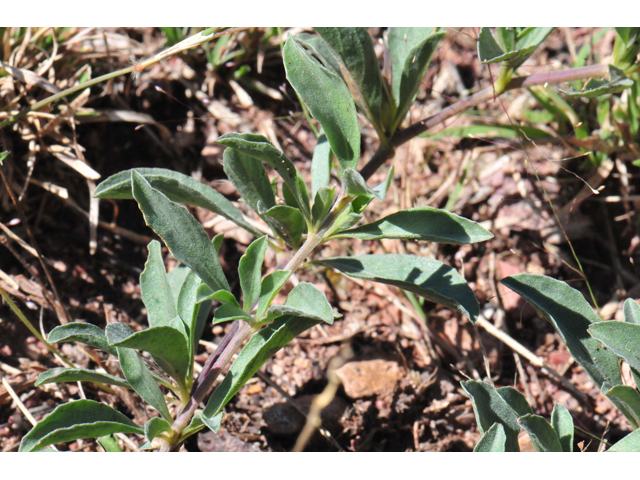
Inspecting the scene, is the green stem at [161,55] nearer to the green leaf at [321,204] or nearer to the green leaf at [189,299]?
the green leaf at [321,204]

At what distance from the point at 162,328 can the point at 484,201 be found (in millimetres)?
1926

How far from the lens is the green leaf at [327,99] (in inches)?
67.9

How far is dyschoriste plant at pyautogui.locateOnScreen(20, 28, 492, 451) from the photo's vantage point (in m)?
1.63

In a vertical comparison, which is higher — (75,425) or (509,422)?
(75,425)

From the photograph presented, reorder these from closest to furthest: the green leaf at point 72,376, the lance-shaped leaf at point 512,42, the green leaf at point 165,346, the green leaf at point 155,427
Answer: the green leaf at point 165,346
the green leaf at point 155,427
the green leaf at point 72,376
the lance-shaped leaf at point 512,42

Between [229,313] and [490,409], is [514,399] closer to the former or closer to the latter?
[490,409]

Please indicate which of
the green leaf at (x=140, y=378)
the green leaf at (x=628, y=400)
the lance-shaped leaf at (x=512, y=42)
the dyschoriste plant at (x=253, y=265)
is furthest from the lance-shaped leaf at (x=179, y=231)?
the green leaf at (x=628, y=400)

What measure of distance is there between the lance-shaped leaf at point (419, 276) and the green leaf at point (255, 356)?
0.28 m

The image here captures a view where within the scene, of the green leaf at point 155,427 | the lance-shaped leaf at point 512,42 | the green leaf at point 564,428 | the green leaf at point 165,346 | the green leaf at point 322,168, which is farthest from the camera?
the green leaf at point 322,168

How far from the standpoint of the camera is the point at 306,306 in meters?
1.63

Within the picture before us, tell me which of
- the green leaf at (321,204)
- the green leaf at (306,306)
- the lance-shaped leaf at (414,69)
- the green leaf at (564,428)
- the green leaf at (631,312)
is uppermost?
the lance-shaped leaf at (414,69)

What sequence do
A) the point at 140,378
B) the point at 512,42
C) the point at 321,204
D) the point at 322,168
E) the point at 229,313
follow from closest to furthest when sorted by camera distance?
the point at 229,313, the point at 140,378, the point at 321,204, the point at 322,168, the point at 512,42

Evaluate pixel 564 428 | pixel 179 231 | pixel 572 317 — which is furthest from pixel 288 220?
pixel 564 428

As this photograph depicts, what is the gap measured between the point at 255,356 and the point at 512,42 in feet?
4.98
